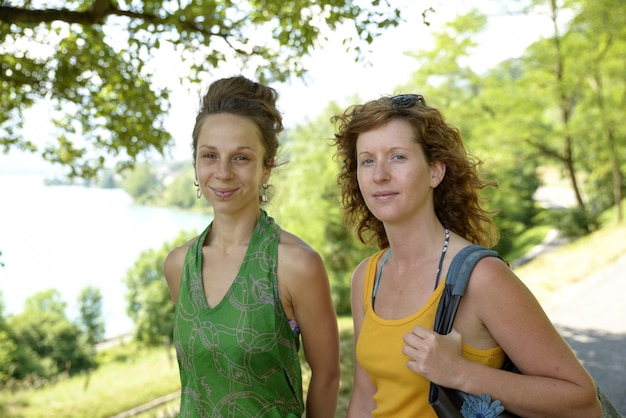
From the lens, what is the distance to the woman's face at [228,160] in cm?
253

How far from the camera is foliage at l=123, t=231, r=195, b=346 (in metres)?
48.8

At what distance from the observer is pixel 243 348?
2.36 metres

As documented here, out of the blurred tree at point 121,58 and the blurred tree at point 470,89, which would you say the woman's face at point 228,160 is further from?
the blurred tree at point 470,89

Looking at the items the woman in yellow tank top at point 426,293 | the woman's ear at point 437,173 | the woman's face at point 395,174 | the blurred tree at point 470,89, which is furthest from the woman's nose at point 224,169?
the blurred tree at point 470,89

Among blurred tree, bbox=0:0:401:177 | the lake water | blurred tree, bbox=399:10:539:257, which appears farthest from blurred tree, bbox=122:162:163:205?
blurred tree, bbox=0:0:401:177

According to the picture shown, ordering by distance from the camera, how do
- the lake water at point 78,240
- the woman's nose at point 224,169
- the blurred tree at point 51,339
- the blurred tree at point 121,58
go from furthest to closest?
the lake water at point 78,240 < the blurred tree at point 51,339 < the blurred tree at point 121,58 < the woman's nose at point 224,169

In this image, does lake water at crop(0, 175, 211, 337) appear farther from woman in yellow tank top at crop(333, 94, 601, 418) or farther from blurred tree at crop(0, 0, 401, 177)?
woman in yellow tank top at crop(333, 94, 601, 418)

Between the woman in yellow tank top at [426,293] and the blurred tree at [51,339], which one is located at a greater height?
the woman in yellow tank top at [426,293]

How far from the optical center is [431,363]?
Result: 182 centimetres

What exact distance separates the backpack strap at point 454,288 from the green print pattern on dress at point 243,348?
770 millimetres

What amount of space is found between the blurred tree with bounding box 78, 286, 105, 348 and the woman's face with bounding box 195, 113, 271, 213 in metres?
53.3

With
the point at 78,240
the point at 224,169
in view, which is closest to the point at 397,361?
the point at 224,169

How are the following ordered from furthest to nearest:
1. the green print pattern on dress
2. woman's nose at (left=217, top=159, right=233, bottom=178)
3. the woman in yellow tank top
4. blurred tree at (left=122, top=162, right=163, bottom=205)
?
blurred tree at (left=122, top=162, right=163, bottom=205) → woman's nose at (left=217, top=159, right=233, bottom=178) → the green print pattern on dress → the woman in yellow tank top

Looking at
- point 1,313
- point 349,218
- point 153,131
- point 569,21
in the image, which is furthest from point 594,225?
point 1,313
